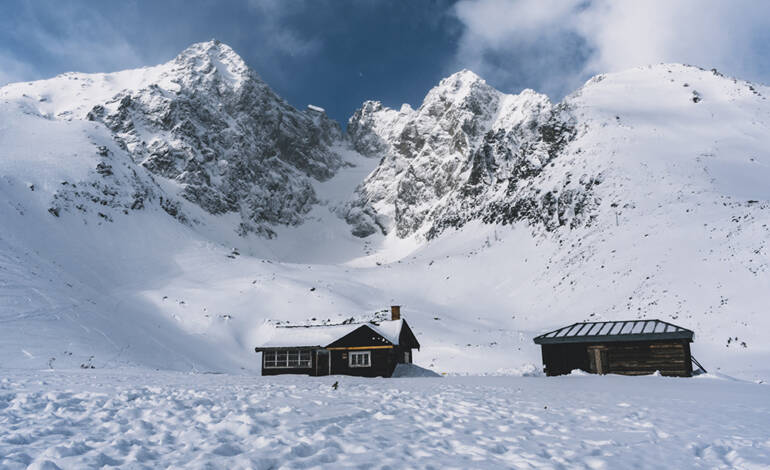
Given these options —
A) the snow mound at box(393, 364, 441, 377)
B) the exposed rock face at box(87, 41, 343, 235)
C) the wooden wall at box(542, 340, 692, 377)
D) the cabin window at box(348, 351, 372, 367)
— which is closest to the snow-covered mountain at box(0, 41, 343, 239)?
the exposed rock face at box(87, 41, 343, 235)

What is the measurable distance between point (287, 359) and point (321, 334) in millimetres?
3164

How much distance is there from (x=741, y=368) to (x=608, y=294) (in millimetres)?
20214

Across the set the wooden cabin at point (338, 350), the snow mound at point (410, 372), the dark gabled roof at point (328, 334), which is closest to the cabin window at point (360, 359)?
the wooden cabin at point (338, 350)

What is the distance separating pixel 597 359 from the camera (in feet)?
85.0

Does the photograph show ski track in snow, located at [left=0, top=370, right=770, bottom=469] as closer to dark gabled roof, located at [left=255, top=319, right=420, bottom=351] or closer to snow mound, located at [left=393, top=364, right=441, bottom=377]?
snow mound, located at [left=393, top=364, right=441, bottom=377]

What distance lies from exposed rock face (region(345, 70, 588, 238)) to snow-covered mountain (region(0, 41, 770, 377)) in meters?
0.70

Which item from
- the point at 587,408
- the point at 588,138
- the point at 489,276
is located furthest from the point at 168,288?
the point at 588,138

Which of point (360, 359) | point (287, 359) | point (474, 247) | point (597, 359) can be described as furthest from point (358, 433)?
point (474, 247)

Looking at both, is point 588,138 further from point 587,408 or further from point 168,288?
point 587,408

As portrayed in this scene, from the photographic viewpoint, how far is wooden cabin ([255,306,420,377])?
107ft

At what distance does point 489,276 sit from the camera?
6450 cm

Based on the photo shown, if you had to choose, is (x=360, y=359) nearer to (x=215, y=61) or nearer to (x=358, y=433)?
(x=358, y=433)

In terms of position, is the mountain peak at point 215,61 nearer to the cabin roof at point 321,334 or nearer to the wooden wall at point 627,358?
the cabin roof at point 321,334

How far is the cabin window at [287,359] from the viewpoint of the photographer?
111ft
